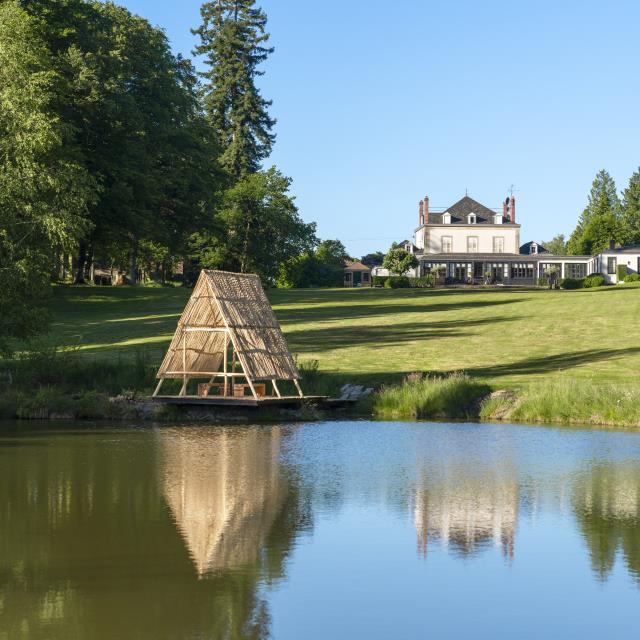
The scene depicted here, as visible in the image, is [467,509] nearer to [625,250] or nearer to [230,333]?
[230,333]

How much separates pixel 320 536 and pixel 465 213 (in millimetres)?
112138

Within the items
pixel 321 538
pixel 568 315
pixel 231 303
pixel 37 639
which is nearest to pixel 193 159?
pixel 568 315

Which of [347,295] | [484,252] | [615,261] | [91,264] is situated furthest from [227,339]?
[484,252]

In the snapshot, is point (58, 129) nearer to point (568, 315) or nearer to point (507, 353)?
point (507, 353)

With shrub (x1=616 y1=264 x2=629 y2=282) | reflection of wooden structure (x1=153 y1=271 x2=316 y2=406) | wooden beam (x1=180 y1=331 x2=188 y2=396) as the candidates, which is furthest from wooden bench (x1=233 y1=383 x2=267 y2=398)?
shrub (x1=616 y1=264 x2=629 y2=282)

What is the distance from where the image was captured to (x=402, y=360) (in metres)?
37.6

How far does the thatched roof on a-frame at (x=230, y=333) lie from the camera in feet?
97.2

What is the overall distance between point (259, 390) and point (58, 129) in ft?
41.3

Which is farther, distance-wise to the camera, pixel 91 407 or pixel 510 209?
pixel 510 209

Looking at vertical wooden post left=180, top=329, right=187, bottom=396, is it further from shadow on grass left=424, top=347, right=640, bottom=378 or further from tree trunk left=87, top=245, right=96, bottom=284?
tree trunk left=87, top=245, right=96, bottom=284

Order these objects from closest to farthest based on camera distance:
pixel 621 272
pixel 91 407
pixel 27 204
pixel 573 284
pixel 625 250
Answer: pixel 91 407 < pixel 27 204 < pixel 573 284 < pixel 621 272 < pixel 625 250

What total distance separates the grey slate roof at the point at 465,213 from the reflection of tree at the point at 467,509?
105 m

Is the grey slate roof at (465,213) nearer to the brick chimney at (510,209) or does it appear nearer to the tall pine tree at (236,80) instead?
the brick chimney at (510,209)

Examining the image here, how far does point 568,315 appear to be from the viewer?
5481 centimetres
